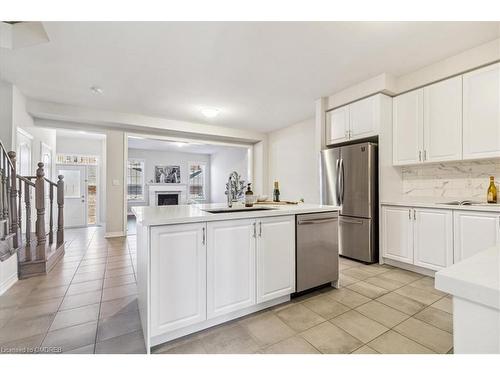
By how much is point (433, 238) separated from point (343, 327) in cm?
172

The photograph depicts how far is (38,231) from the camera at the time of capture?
2924mm

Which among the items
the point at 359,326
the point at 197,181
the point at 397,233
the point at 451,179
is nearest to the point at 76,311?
the point at 359,326

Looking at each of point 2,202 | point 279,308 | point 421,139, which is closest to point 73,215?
point 2,202

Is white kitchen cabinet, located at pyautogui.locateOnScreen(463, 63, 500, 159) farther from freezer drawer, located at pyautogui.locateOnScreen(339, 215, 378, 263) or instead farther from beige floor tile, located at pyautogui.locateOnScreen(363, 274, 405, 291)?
beige floor tile, located at pyautogui.locateOnScreen(363, 274, 405, 291)

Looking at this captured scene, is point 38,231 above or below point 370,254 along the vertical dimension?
above

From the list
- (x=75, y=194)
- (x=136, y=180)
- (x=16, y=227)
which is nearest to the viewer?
(x=16, y=227)

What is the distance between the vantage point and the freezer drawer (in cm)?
321

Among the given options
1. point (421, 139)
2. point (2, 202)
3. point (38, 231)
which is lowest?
point (38, 231)

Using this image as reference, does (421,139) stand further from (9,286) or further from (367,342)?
(9,286)

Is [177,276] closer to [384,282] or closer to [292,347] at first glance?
[292,347]

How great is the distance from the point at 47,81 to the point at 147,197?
637 centimetres

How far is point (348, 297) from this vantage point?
2283 millimetres

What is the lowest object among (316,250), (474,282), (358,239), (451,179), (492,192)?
(358,239)

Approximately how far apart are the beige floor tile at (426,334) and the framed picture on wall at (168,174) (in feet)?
30.0
